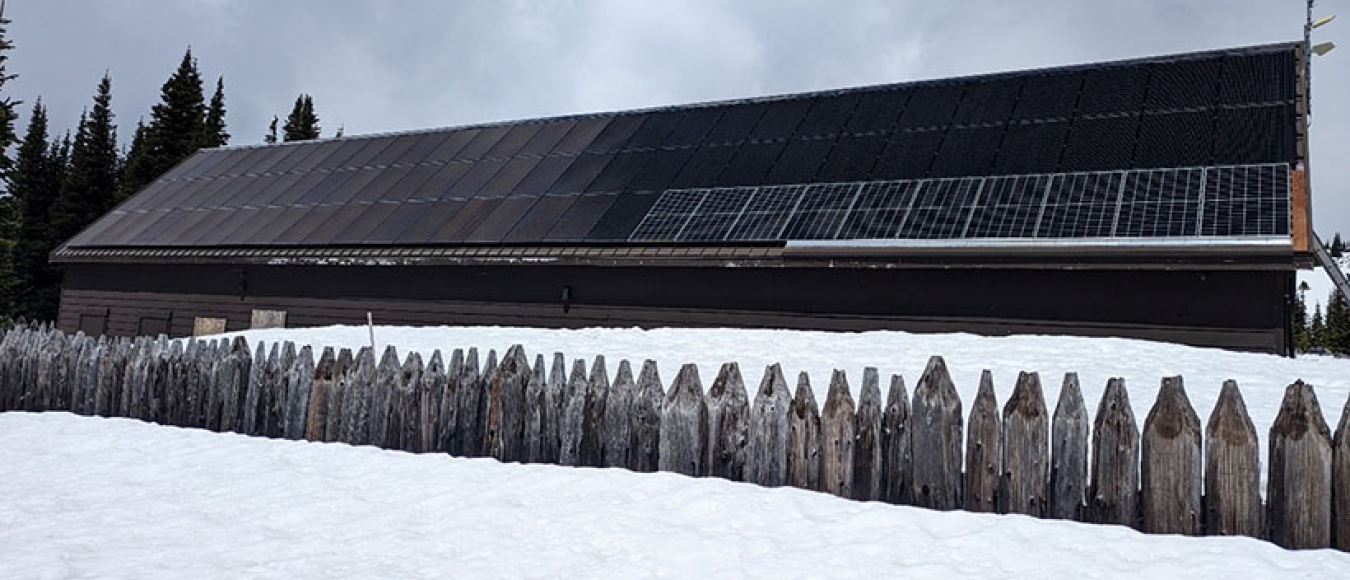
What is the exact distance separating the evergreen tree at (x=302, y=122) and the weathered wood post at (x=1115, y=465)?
5440 centimetres

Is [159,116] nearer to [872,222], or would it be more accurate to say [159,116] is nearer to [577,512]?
[872,222]

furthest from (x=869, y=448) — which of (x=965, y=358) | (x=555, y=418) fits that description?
(x=965, y=358)

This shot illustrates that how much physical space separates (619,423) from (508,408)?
940 millimetres

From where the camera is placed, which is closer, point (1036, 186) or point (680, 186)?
point (1036, 186)

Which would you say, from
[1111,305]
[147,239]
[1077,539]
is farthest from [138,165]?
[1077,539]

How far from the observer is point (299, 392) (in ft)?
23.8

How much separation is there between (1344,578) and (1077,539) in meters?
1.06

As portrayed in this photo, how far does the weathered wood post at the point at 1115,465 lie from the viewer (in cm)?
450

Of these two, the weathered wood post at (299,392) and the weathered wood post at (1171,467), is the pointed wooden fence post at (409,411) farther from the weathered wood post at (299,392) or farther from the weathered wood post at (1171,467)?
the weathered wood post at (1171,467)

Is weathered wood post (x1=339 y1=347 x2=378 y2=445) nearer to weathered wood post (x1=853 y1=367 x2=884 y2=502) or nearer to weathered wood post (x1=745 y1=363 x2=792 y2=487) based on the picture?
weathered wood post (x1=745 y1=363 x2=792 y2=487)

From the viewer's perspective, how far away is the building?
10898mm

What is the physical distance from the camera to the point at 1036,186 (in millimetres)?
12344

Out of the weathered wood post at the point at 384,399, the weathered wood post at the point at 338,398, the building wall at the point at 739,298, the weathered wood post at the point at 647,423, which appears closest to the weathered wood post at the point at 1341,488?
the weathered wood post at the point at 647,423

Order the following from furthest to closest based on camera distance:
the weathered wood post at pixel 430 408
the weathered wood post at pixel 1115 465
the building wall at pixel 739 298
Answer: the building wall at pixel 739 298 → the weathered wood post at pixel 430 408 → the weathered wood post at pixel 1115 465
